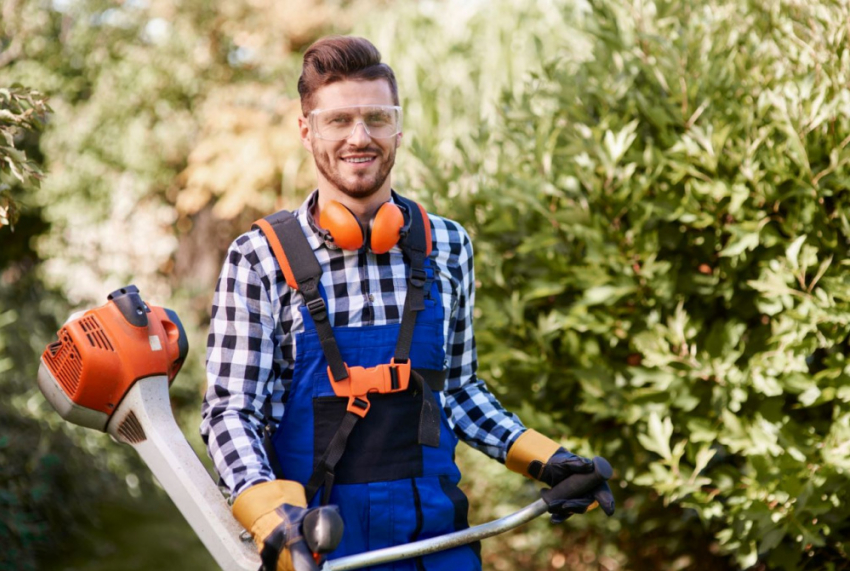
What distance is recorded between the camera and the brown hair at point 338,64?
8.31ft

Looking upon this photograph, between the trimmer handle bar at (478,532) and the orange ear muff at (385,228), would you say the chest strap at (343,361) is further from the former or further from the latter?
the trimmer handle bar at (478,532)

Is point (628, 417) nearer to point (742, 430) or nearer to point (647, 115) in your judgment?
point (742, 430)

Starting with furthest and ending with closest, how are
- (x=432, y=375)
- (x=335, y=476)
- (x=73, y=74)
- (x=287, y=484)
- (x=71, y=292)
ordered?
(x=73, y=74) < (x=71, y=292) < (x=432, y=375) < (x=335, y=476) < (x=287, y=484)

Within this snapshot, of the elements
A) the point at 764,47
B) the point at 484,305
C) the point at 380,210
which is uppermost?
the point at 764,47

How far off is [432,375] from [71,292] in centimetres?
864

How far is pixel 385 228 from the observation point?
2475 mm

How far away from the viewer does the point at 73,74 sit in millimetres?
11742

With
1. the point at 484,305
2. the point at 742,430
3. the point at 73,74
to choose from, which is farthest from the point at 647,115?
the point at 73,74

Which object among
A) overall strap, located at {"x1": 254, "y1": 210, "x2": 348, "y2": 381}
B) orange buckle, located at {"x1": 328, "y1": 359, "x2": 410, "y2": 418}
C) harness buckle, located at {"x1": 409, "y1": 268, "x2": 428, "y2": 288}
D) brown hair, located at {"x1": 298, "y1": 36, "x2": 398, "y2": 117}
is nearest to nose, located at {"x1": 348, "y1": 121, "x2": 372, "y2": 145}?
brown hair, located at {"x1": 298, "y1": 36, "x2": 398, "y2": 117}

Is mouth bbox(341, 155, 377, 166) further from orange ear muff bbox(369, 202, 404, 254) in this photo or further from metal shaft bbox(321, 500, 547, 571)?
metal shaft bbox(321, 500, 547, 571)

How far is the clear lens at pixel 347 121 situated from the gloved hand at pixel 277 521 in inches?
37.0

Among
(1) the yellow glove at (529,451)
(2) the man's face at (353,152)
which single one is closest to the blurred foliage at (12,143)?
(2) the man's face at (353,152)

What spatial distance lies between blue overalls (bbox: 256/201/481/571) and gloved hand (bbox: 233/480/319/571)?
211 mm

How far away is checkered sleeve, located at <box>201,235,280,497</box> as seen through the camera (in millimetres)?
2205
